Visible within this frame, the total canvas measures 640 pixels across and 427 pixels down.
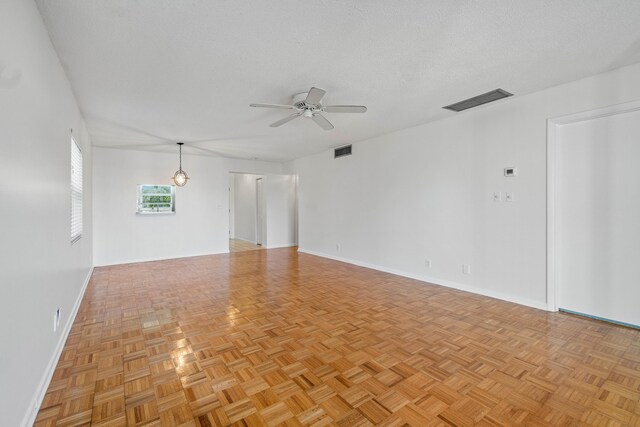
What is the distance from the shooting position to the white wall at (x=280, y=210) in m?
8.29

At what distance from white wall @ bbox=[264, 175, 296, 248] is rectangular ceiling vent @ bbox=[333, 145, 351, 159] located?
2567mm

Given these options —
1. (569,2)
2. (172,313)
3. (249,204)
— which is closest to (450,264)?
(569,2)

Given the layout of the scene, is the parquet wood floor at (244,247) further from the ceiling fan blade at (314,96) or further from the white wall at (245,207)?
the ceiling fan blade at (314,96)

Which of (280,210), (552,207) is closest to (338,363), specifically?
(552,207)

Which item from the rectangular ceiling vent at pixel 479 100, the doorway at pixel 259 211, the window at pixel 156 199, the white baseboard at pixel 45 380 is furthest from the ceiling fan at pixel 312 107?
the doorway at pixel 259 211

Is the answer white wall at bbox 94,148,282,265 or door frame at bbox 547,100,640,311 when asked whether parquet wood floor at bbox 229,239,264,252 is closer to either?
white wall at bbox 94,148,282,265

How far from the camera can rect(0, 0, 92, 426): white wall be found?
137 cm

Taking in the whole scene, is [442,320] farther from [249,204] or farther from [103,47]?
[249,204]

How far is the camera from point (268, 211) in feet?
27.1

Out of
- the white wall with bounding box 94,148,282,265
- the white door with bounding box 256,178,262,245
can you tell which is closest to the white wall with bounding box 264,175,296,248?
the white door with bounding box 256,178,262,245

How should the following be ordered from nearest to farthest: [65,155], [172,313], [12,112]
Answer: [12,112], [65,155], [172,313]

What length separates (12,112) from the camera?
1.46m

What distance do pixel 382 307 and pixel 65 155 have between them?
358 centimetres

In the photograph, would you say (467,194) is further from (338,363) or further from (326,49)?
(338,363)
